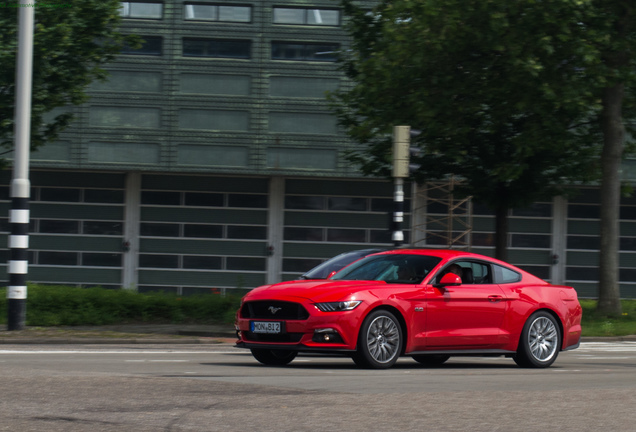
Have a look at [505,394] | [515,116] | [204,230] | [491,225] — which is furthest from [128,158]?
[505,394]

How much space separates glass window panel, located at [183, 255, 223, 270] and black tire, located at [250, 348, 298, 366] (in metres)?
25.9

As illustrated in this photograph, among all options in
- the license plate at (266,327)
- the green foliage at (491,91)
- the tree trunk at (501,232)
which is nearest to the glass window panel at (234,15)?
the green foliage at (491,91)

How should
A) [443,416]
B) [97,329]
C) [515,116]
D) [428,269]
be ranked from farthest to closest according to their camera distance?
[515,116] → [97,329] → [428,269] → [443,416]

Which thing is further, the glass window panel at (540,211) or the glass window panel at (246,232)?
the glass window panel at (540,211)

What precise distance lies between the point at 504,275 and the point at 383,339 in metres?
2.18

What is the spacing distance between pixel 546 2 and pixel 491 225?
17750mm

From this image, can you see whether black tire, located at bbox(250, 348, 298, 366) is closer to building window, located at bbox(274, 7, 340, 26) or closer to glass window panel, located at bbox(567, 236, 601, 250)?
building window, located at bbox(274, 7, 340, 26)

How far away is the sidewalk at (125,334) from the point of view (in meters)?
16.8

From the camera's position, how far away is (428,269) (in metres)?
12.2

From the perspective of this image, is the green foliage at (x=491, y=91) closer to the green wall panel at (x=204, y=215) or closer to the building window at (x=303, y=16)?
the building window at (x=303, y=16)

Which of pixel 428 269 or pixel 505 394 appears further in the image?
pixel 428 269

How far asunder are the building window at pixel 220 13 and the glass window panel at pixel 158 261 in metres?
8.44

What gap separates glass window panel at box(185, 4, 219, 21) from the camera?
36.4 metres

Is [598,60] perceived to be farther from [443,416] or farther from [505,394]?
[443,416]
